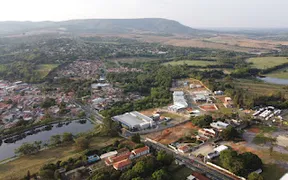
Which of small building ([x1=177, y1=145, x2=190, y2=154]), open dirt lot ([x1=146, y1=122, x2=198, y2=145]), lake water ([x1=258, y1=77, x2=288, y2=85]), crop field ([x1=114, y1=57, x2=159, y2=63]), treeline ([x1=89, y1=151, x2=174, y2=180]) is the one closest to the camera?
treeline ([x1=89, y1=151, x2=174, y2=180])

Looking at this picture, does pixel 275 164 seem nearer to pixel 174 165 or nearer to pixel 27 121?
pixel 174 165

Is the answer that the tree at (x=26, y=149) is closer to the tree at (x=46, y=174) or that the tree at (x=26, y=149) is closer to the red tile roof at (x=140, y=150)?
the tree at (x=46, y=174)

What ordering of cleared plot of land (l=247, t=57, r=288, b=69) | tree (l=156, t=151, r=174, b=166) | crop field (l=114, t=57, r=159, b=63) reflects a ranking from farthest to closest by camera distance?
crop field (l=114, t=57, r=159, b=63) → cleared plot of land (l=247, t=57, r=288, b=69) → tree (l=156, t=151, r=174, b=166)

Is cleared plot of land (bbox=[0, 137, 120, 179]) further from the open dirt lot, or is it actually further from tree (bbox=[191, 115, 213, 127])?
tree (bbox=[191, 115, 213, 127])

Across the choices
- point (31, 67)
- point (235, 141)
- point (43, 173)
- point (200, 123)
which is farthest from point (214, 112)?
point (31, 67)

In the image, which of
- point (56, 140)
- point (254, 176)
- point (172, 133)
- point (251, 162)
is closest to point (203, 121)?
point (172, 133)

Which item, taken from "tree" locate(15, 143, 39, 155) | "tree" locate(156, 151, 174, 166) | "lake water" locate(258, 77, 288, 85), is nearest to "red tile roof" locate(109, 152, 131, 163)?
"tree" locate(156, 151, 174, 166)

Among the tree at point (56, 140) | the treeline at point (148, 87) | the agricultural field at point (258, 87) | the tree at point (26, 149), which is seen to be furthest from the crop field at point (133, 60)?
the tree at point (26, 149)
